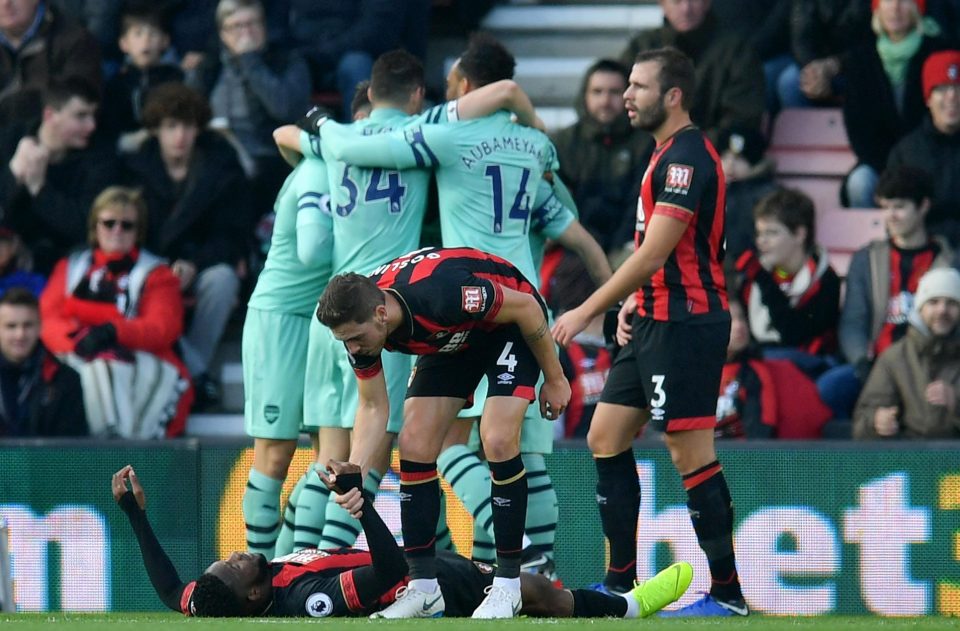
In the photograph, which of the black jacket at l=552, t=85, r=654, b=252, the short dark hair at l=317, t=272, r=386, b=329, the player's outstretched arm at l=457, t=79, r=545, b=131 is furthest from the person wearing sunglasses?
the short dark hair at l=317, t=272, r=386, b=329

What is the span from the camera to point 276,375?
336 inches

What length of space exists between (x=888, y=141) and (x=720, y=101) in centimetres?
111

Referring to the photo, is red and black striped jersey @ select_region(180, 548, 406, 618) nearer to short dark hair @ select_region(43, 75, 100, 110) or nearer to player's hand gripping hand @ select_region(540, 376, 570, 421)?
player's hand gripping hand @ select_region(540, 376, 570, 421)

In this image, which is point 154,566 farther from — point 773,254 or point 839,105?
point 839,105

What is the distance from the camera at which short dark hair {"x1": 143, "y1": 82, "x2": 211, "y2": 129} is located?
11.5 meters

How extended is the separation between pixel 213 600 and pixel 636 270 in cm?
210

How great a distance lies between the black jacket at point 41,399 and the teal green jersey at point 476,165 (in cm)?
314

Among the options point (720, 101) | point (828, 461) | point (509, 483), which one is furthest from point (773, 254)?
point (509, 483)

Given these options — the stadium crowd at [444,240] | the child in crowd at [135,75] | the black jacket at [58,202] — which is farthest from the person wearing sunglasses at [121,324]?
the child in crowd at [135,75]

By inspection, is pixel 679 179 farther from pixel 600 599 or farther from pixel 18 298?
pixel 18 298

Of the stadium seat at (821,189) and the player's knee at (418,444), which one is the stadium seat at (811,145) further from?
the player's knee at (418,444)

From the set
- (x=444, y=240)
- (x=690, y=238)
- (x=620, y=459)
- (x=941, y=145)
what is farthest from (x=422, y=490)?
(x=941, y=145)

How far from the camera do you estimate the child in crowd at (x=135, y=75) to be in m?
12.1

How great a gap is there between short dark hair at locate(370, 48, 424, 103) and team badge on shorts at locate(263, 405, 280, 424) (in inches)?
61.1
